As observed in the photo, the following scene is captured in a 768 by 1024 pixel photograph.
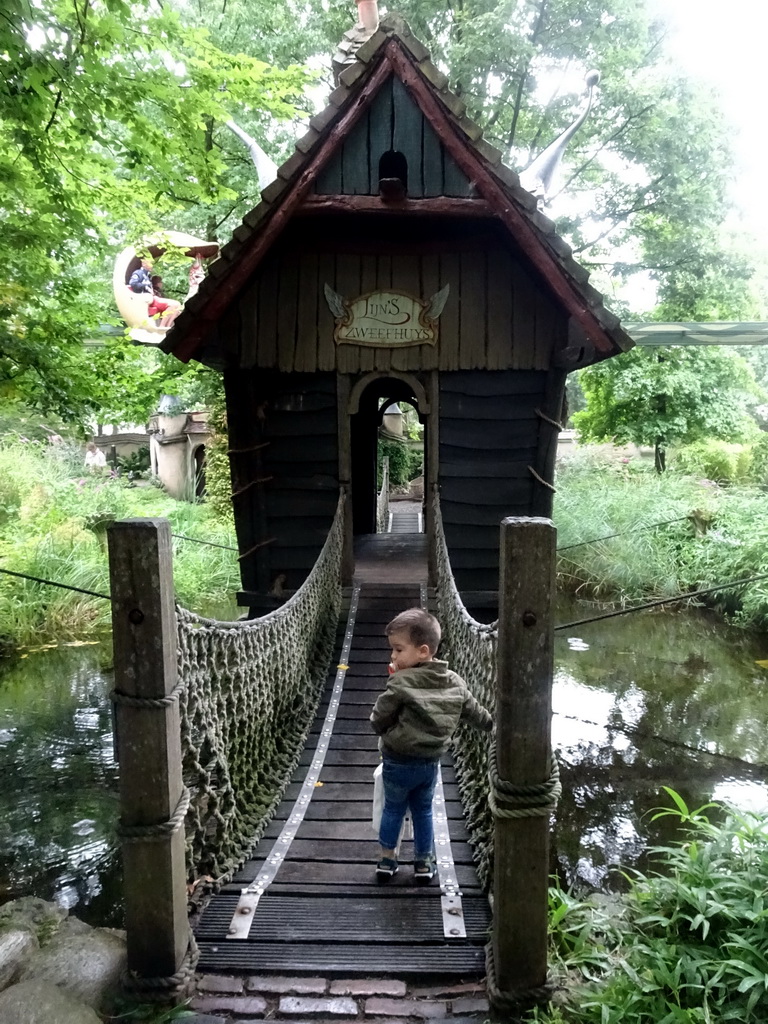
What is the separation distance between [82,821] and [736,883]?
3.90 m

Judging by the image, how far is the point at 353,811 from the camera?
3098 mm

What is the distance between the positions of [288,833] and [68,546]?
697 cm

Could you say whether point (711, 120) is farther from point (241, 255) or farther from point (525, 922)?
point (525, 922)

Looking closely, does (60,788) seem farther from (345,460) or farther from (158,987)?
(158,987)

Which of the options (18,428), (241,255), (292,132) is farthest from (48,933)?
(18,428)

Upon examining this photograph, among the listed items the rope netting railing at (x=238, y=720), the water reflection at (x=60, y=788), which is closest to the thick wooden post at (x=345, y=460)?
the rope netting railing at (x=238, y=720)

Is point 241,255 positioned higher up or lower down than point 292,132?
lower down

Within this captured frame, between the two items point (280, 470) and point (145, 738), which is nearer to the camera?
point (145, 738)

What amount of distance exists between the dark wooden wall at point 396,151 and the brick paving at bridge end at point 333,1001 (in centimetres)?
442

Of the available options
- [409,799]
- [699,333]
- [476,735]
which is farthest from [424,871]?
[699,333]

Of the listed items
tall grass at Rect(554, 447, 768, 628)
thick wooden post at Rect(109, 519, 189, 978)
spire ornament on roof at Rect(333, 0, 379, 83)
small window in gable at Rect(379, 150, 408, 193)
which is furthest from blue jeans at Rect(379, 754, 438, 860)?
tall grass at Rect(554, 447, 768, 628)

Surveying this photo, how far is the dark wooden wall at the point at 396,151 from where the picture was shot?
4.79m

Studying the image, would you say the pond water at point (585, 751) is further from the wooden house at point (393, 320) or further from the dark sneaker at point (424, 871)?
the dark sneaker at point (424, 871)

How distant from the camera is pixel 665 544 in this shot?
33.5 feet
